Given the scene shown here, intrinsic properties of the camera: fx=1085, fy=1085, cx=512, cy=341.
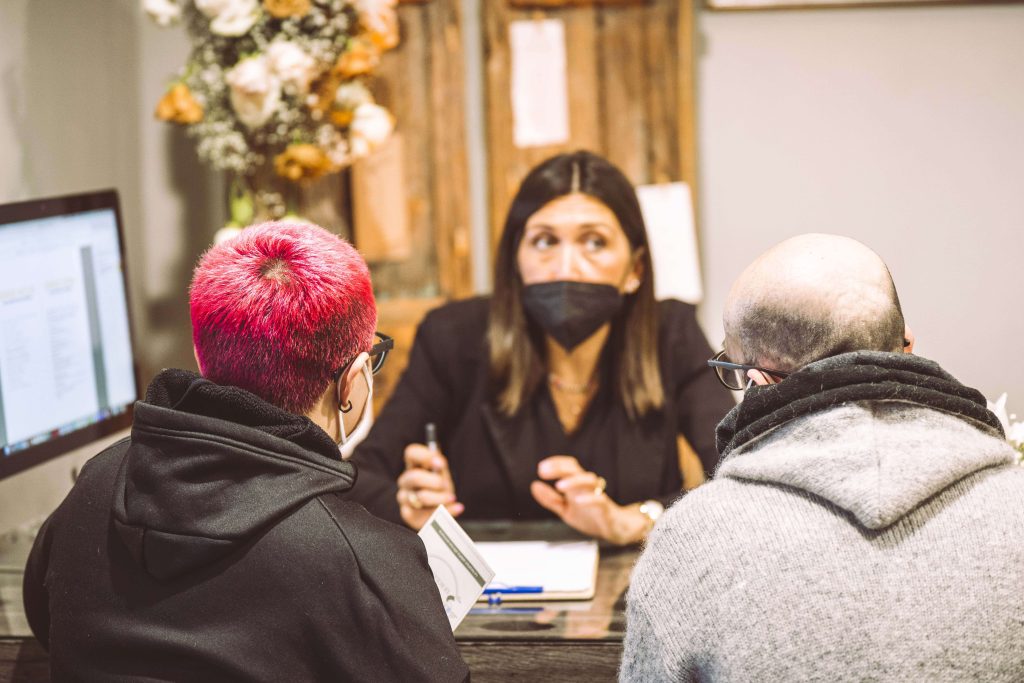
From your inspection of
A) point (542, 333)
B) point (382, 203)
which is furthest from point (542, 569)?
point (382, 203)

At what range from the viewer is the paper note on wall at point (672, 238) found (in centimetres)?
288

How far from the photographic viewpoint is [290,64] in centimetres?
251

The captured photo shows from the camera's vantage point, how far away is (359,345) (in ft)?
4.30

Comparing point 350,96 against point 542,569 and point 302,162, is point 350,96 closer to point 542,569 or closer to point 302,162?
point 302,162

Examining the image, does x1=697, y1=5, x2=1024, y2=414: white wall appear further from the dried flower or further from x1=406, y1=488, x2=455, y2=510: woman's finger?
x1=406, y1=488, x2=455, y2=510: woman's finger

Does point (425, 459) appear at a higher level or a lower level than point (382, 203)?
lower

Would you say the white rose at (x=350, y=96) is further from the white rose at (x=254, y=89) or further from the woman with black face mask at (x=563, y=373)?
the woman with black face mask at (x=563, y=373)

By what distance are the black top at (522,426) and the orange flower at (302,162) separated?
556 millimetres

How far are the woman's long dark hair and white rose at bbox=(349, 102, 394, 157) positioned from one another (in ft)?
1.82

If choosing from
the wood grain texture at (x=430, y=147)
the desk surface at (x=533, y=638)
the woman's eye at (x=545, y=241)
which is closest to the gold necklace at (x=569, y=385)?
the woman's eye at (x=545, y=241)

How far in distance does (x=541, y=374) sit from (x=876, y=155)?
1213 mm

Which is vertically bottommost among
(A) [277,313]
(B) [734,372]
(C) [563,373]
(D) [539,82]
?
(C) [563,373]

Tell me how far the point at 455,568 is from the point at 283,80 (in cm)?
146

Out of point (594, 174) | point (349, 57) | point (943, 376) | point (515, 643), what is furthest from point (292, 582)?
point (349, 57)
